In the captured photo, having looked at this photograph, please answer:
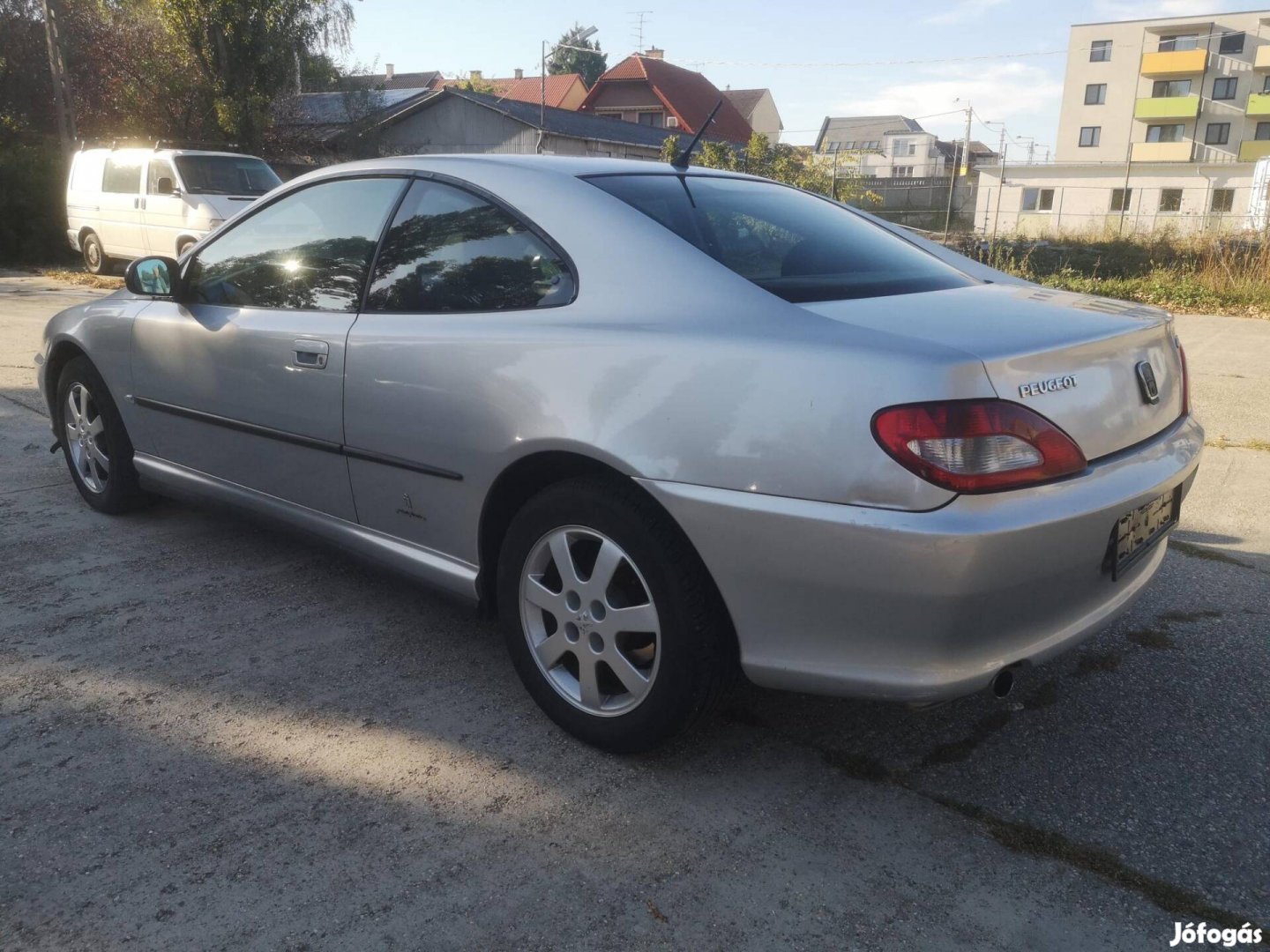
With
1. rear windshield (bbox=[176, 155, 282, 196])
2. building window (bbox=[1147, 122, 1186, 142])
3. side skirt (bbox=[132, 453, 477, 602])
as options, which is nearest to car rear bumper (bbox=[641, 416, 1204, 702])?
side skirt (bbox=[132, 453, 477, 602])

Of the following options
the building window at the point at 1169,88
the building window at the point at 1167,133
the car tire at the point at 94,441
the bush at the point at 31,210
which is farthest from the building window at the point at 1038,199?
the car tire at the point at 94,441

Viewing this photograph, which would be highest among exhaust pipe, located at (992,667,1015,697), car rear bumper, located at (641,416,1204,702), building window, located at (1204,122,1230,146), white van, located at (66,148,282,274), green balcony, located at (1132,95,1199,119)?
green balcony, located at (1132,95,1199,119)

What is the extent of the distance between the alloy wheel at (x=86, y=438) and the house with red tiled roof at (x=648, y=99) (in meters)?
50.7

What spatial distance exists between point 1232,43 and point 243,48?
164 ft

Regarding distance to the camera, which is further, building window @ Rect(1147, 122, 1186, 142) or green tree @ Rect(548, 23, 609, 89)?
green tree @ Rect(548, 23, 609, 89)

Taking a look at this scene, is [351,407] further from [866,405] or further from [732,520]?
[866,405]

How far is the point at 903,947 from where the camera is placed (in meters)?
1.93

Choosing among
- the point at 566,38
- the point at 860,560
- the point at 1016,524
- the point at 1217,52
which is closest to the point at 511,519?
the point at 860,560

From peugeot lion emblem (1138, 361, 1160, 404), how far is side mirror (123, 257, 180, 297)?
10.7 feet

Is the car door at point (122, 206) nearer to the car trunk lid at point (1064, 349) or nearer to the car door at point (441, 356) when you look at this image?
the car door at point (441, 356)

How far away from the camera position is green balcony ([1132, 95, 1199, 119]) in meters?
50.7

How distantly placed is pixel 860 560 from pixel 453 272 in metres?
1.49

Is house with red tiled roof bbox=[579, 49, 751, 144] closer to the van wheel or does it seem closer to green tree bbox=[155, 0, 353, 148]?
green tree bbox=[155, 0, 353, 148]

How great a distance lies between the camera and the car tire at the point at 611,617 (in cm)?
233
